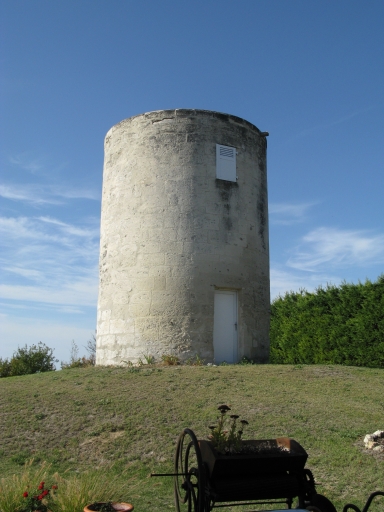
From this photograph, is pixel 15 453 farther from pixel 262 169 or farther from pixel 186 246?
pixel 262 169

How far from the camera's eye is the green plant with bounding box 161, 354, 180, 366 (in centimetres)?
1369

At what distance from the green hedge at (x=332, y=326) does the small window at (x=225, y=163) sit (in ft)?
17.5

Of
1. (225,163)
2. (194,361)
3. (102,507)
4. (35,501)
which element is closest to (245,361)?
(194,361)

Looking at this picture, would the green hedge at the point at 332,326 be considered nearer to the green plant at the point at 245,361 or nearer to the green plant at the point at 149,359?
the green plant at the point at 245,361

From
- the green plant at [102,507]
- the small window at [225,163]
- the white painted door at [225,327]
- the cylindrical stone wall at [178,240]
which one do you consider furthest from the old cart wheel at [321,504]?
the small window at [225,163]

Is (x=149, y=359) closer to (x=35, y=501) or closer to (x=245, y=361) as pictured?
(x=245, y=361)

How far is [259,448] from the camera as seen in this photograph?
5109 millimetres

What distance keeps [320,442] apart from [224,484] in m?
3.90

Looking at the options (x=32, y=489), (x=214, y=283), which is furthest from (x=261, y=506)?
(x=214, y=283)

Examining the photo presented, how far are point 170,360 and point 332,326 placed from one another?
6107 millimetres

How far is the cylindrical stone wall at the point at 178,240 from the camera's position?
46.5 ft

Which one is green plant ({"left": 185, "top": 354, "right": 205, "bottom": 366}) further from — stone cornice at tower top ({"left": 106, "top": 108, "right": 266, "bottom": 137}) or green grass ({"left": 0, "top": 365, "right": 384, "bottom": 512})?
stone cornice at tower top ({"left": 106, "top": 108, "right": 266, "bottom": 137})

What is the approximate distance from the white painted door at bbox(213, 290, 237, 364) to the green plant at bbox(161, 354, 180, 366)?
114 cm

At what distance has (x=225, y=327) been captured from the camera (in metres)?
14.7
